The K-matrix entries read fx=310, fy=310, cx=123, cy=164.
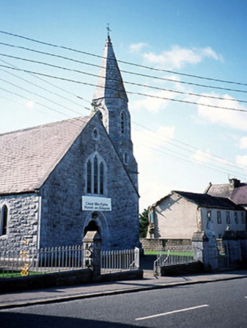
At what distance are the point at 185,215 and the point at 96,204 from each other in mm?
19333

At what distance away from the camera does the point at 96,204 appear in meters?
21.3

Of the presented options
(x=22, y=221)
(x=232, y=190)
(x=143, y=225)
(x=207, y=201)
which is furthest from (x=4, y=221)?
(x=232, y=190)

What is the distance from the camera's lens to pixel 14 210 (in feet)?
60.4

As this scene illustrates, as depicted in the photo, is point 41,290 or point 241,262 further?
point 241,262

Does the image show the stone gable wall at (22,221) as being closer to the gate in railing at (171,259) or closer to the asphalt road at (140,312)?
the gate in railing at (171,259)

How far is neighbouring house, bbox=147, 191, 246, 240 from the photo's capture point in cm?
3688

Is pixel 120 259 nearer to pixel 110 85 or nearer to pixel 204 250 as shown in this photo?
pixel 204 250

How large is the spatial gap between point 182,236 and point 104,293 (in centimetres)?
2862

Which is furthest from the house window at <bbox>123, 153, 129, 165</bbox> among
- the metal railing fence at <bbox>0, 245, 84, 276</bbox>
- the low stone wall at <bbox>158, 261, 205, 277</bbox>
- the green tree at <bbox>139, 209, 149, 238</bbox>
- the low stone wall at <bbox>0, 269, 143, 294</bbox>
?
the green tree at <bbox>139, 209, 149, 238</bbox>

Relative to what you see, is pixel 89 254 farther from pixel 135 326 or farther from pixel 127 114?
pixel 127 114

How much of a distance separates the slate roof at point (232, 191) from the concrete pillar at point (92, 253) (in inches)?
1528

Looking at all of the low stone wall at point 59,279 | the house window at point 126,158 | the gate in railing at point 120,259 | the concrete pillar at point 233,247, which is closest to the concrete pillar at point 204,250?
the concrete pillar at point 233,247

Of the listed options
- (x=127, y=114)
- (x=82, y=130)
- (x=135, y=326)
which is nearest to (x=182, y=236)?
(x=127, y=114)

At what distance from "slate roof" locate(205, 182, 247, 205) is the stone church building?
2865 centimetres
